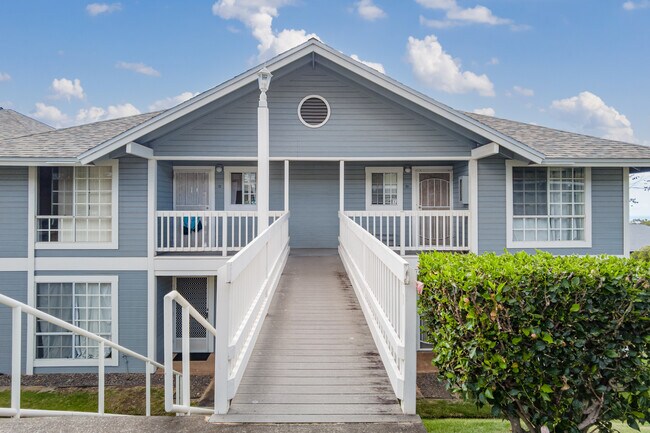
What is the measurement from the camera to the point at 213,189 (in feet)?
38.2

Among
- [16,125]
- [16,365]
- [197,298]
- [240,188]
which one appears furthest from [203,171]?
[16,125]

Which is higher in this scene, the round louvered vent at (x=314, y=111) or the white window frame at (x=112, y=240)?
the round louvered vent at (x=314, y=111)

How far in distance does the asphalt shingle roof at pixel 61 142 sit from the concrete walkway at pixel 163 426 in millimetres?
7536

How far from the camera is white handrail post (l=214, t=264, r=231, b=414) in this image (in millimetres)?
3494

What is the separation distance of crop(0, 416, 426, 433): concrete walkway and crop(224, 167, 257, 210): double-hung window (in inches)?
336

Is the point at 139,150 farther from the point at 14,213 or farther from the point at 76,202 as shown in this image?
the point at 14,213

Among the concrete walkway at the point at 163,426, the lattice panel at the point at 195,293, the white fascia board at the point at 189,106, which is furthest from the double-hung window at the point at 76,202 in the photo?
the concrete walkway at the point at 163,426

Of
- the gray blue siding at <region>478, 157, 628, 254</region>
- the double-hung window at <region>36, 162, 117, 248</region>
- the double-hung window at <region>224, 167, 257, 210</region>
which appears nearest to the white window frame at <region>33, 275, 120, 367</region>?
the double-hung window at <region>36, 162, 117, 248</region>

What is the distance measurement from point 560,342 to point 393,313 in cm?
149

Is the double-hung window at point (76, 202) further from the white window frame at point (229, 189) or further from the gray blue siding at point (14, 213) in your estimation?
the white window frame at point (229, 189)

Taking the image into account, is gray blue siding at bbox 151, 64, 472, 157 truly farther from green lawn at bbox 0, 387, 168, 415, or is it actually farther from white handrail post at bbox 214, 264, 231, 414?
white handrail post at bbox 214, 264, 231, 414

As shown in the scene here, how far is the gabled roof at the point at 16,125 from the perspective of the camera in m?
14.4

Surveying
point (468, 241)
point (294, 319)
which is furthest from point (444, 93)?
point (294, 319)

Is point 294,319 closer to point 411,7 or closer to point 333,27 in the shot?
point 333,27
